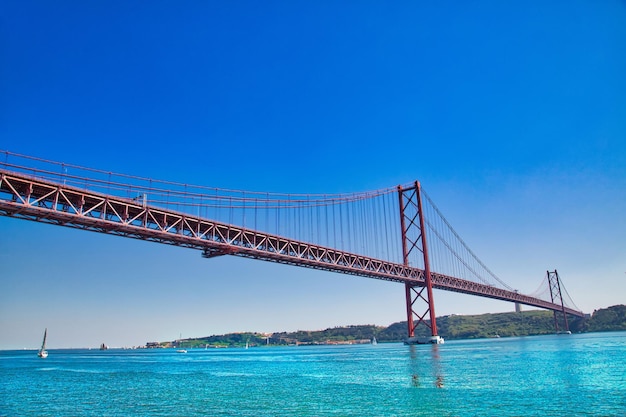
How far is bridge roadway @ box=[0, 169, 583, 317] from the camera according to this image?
1208 inches

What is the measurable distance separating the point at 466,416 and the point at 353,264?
45691mm

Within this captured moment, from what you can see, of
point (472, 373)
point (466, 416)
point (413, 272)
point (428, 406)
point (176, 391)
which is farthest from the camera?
point (413, 272)

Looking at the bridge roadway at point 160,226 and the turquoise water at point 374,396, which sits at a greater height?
the bridge roadway at point 160,226

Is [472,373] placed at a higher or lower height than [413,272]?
lower

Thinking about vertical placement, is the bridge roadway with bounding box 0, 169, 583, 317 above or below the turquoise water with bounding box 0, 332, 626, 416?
above

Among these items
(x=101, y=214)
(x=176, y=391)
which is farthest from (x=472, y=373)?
(x=101, y=214)

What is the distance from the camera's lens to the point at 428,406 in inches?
687

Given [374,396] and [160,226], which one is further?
[160,226]

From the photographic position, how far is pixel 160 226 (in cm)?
3894

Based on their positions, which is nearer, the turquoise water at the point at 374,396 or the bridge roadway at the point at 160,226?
the turquoise water at the point at 374,396

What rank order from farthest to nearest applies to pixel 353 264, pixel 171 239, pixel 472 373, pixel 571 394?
pixel 353 264
pixel 171 239
pixel 472 373
pixel 571 394

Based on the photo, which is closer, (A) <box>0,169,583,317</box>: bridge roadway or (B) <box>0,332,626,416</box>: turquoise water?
(B) <box>0,332,626,416</box>: turquoise water

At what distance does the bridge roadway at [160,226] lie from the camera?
30688mm

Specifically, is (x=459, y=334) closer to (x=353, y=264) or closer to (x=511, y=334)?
(x=511, y=334)
